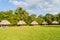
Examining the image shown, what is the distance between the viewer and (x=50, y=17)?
85.4 m

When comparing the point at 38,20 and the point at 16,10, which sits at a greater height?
the point at 16,10

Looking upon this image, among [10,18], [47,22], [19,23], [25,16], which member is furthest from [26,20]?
[47,22]

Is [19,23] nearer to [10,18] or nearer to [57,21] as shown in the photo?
[10,18]

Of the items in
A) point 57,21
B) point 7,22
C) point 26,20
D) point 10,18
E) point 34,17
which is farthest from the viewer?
point 57,21

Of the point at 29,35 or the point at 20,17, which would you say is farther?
the point at 20,17

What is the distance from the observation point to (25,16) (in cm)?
6969

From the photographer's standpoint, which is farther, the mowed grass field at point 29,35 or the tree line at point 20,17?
the tree line at point 20,17

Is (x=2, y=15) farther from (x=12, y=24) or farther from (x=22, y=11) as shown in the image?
(x=22, y=11)

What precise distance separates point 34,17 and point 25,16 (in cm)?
676

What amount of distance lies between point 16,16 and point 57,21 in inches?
1078

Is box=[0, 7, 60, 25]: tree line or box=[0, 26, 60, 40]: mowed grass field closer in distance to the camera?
box=[0, 26, 60, 40]: mowed grass field

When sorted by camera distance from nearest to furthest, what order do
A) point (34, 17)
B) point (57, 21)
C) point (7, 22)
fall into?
point (7, 22) < point (34, 17) < point (57, 21)

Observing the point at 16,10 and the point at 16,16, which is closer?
the point at 16,16

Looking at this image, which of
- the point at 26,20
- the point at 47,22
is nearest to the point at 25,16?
the point at 26,20
